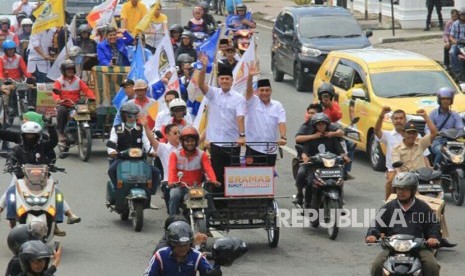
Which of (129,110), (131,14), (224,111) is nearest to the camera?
(224,111)

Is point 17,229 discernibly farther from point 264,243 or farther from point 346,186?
point 346,186

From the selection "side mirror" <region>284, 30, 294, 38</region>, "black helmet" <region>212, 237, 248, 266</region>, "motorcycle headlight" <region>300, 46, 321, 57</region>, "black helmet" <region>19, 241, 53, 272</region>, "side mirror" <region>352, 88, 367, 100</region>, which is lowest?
"motorcycle headlight" <region>300, 46, 321, 57</region>

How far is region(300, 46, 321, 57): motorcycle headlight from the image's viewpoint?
104 feet

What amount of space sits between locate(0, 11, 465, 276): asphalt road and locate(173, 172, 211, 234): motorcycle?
58cm

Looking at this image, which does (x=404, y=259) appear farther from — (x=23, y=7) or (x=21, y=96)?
(x=23, y=7)

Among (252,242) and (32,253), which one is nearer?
→ (32,253)

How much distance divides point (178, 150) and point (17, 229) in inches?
179

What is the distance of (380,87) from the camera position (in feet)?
77.5

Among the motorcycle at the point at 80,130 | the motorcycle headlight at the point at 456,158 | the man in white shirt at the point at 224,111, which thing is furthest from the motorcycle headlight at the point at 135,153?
the motorcycle at the point at 80,130

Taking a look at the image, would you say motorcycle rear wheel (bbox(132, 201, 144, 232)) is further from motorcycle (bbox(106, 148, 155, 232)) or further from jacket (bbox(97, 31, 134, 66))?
jacket (bbox(97, 31, 134, 66))

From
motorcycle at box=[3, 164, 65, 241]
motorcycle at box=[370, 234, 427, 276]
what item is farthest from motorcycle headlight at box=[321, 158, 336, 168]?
motorcycle at box=[370, 234, 427, 276]

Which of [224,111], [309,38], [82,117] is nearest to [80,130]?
[82,117]

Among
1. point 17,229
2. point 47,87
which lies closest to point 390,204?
point 17,229

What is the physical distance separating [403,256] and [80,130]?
443 inches
